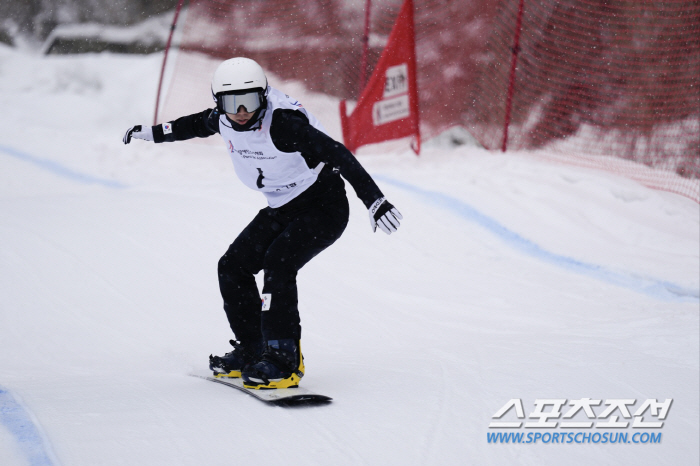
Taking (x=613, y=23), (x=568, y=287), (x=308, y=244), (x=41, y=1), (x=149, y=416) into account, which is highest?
(x=41, y=1)

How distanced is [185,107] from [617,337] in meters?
7.42

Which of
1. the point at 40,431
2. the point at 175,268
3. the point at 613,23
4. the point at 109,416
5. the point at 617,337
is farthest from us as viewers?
the point at 613,23

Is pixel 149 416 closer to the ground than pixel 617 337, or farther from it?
farther from it

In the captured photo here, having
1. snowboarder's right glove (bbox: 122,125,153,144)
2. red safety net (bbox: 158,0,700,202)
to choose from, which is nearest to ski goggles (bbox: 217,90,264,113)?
snowboarder's right glove (bbox: 122,125,153,144)

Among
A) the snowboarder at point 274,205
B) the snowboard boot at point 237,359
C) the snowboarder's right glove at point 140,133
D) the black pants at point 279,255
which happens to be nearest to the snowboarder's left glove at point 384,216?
the snowboarder at point 274,205

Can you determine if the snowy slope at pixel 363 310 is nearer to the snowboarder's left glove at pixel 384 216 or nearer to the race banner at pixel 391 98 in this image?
the race banner at pixel 391 98

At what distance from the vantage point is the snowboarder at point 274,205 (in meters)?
3.13

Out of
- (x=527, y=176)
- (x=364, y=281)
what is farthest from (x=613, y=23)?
(x=364, y=281)

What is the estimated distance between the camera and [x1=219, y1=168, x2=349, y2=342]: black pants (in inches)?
129

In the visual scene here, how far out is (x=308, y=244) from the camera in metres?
3.33

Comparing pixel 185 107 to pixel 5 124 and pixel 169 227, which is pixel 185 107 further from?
pixel 169 227

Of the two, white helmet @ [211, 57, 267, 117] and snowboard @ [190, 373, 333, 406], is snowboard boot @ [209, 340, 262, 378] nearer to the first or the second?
snowboard @ [190, 373, 333, 406]

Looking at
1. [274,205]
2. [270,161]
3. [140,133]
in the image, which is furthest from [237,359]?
[140,133]

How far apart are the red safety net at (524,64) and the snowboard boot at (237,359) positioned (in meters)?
6.17
